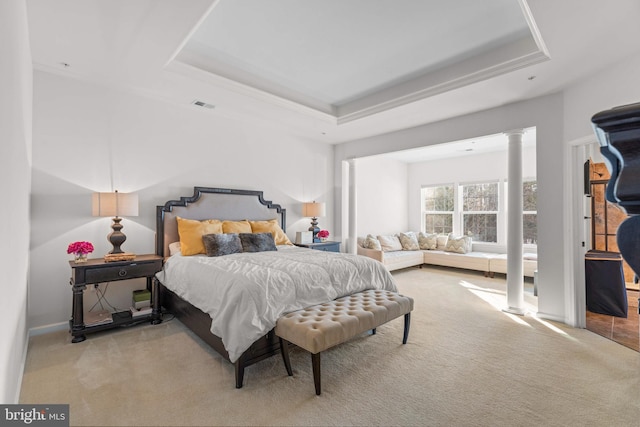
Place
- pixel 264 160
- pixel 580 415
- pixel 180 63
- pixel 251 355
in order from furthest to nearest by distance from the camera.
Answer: pixel 264 160, pixel 180 63, pixel 251 355, pixel 580 415

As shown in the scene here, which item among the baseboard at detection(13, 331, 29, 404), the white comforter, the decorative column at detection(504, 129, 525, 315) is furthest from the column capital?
the baseboard at detection(13, 331, 29, 404)

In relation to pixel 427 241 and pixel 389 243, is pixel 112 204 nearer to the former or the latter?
pixel 389 243

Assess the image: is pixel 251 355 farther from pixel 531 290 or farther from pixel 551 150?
pixel 531 290

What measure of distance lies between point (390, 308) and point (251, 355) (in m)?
1.19

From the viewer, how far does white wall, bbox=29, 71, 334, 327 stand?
3055 millimetres

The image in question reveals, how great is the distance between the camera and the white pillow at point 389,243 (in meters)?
6.45

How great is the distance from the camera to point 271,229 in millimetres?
4414

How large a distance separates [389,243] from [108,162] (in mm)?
5108

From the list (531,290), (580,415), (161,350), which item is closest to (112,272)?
(161,350)

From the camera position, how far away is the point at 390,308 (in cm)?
259

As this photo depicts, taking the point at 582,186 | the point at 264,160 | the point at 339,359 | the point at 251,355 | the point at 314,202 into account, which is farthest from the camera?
the point at 314,202

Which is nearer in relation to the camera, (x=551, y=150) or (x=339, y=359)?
(x=339, y=359)

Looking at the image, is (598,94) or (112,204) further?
(112,204)

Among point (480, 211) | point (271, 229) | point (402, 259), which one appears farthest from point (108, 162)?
point (480, 211)
